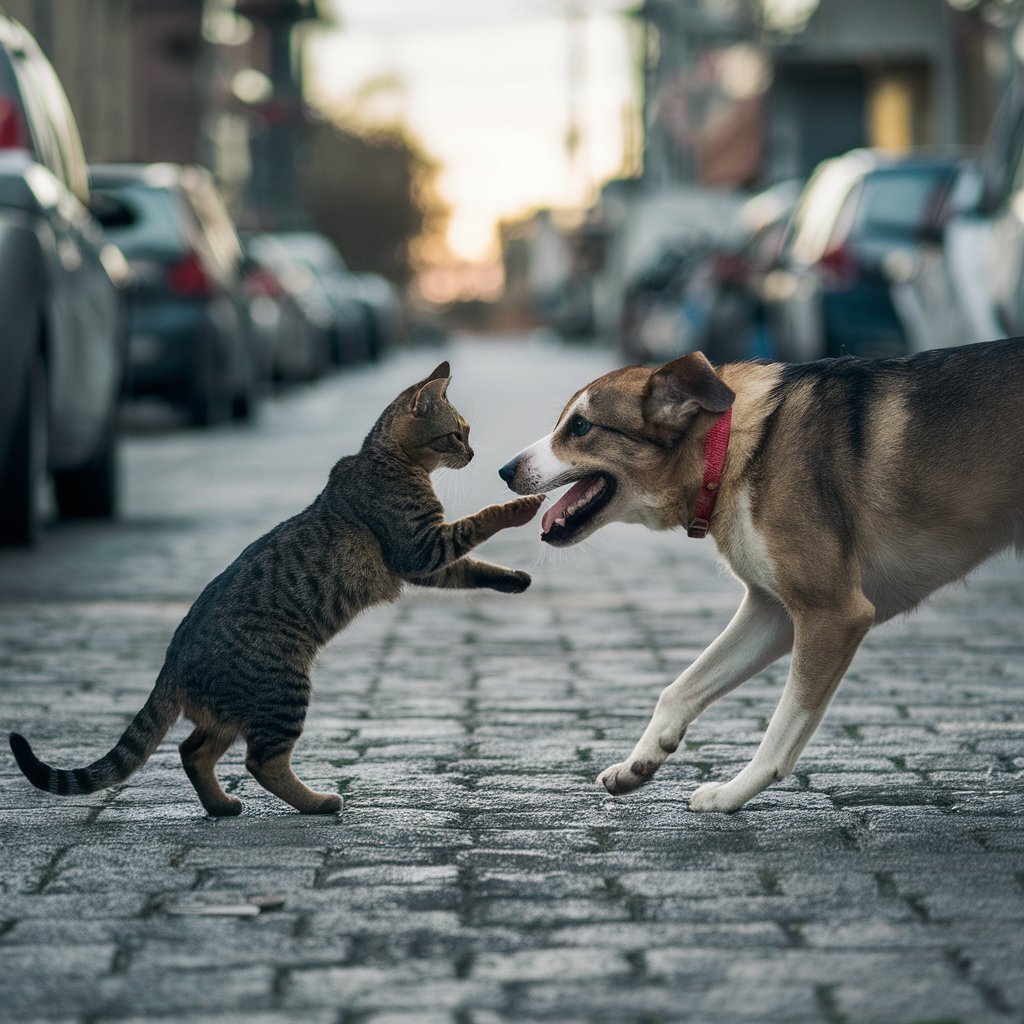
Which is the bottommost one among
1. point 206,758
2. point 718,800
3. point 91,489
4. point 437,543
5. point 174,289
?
point 91,489

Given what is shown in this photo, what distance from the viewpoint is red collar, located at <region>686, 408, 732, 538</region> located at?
192 inches

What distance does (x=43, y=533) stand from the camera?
1073cm

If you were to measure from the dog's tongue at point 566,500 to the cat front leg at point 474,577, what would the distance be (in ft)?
0.46

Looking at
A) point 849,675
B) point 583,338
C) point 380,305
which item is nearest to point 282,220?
point 583,338

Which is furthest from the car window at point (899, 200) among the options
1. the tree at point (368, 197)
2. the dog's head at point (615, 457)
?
the tree at point (368, 197)

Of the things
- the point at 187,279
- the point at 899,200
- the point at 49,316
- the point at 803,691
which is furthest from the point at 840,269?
the point at 803,691

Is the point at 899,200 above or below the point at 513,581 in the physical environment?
below

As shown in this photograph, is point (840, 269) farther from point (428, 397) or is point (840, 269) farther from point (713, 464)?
point (713, 464)

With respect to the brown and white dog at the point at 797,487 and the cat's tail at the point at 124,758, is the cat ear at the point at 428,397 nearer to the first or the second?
the brown and white dog at the point at 797,487

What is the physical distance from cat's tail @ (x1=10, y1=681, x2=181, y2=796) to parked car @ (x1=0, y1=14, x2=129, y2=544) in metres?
4.45

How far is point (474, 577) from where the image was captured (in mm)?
5121

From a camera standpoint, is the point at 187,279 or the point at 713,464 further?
the point at 187,279

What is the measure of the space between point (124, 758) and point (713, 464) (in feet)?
4.89

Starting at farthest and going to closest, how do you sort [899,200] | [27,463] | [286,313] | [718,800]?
1. [286,313]
2. [899,200]
3. [27,463]
4. [718,800]
